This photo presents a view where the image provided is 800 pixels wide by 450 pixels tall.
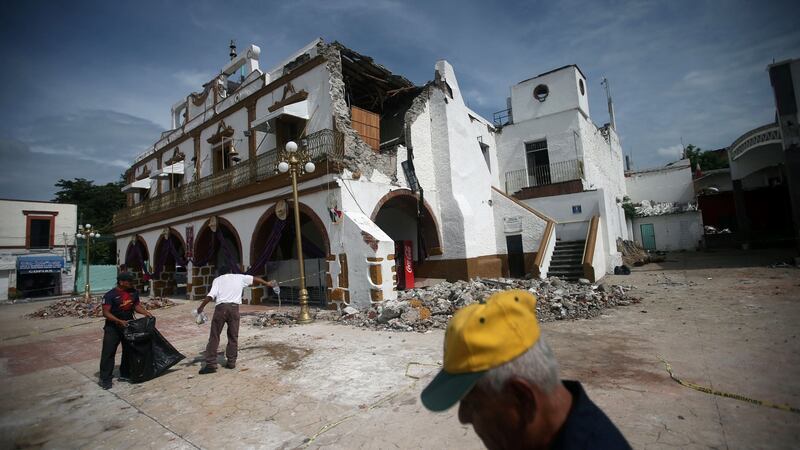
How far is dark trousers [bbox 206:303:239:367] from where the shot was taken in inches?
200

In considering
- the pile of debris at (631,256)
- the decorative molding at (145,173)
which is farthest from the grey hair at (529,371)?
the decorative molding at (145,173)

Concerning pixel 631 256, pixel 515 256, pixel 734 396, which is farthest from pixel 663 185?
pixel 734 396

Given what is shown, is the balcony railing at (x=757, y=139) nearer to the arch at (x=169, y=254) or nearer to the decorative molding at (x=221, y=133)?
the decorative molding at (x=221, y=133)

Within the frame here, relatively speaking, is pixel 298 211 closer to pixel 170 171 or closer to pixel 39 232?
pixel 170 171

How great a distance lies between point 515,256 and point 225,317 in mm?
11318

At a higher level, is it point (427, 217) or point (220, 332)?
point (427, 217)

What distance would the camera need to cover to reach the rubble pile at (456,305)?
289 inches

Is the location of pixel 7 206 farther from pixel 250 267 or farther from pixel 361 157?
pixel 361 157

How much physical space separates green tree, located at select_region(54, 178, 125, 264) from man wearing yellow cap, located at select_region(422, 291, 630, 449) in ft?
138

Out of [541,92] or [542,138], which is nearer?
[542,138]

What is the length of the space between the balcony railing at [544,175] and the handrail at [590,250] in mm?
3242

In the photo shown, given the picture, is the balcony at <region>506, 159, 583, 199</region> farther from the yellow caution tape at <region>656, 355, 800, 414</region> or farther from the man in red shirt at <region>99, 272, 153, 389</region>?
the man in red shirt at <region>99, 272, 153, 389</region>

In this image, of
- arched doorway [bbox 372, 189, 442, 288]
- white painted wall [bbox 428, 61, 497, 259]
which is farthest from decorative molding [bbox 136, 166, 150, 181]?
white painted wall [bbox 428, 61, 497, 259]

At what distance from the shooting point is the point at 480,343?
1060mm
